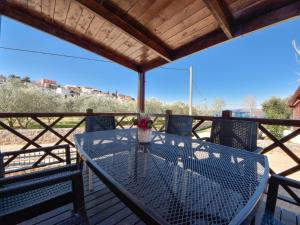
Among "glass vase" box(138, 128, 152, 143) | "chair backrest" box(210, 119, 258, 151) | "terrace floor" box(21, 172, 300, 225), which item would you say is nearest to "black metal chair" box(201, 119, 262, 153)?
"chair backrest" box(210, 119, 258, 151)

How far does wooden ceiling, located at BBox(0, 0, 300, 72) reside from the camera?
1877mm

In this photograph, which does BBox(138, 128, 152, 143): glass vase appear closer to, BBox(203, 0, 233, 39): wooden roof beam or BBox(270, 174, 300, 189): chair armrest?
BBox(270, 174, 300, 189): chair armrest

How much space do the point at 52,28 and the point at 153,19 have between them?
1501mm

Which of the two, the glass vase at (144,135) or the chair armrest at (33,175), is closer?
the chair armrest at (33,175)

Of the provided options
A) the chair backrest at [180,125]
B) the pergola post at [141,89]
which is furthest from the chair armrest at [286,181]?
the pergola post at [141,89]

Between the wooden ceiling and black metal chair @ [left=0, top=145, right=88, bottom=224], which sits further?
the wooden ceiling

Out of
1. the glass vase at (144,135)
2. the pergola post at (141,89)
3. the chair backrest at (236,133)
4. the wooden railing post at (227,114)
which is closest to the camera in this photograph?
the glass vase at (144,135)

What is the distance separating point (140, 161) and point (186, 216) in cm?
58

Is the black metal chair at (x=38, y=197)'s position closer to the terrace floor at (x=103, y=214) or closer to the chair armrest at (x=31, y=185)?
the chair armrest at (x=31, y=185)

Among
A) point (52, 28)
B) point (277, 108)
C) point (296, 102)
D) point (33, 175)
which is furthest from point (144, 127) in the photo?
point (277, 108)

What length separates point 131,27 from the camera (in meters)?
2.38

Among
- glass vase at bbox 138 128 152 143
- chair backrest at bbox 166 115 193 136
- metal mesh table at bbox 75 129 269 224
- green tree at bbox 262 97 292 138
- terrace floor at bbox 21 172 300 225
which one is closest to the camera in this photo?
metal mesh table at bbox 75 129 269 224

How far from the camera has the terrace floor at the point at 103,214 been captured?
4.77 ft

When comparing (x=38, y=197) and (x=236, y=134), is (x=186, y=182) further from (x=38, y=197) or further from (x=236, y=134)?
(x=236, y=134)
